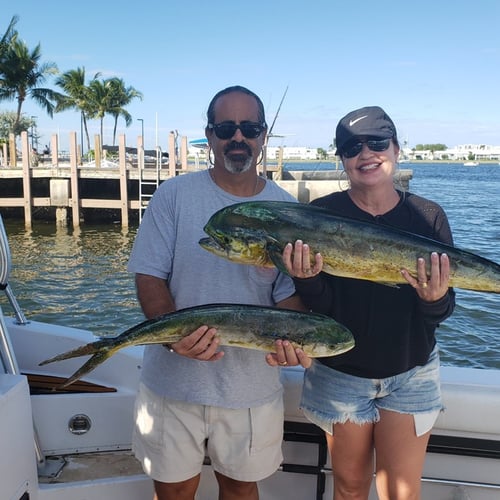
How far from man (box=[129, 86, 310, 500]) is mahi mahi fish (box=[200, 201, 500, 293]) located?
294 mm

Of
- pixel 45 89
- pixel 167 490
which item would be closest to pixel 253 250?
pixel 167 490

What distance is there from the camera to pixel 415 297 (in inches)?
93.3

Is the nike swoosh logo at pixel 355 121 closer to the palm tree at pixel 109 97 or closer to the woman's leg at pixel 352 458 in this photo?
the woman's leg at pixel 352 458

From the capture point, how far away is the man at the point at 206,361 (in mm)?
2381

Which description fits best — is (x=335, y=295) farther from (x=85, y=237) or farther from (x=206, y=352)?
(x=85, y=237)

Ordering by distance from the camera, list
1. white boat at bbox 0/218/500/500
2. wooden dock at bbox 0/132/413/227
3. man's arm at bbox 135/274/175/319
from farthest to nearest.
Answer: wooden dock at bbox 0/132/413/227, white boat at bbox 0/218/500/500, man's arm at bbox 135/274/175/319

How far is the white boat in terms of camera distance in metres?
2.49

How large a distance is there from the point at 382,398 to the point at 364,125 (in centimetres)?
128

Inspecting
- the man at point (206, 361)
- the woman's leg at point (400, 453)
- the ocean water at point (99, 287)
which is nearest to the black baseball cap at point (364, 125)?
the man at point (206, 361)

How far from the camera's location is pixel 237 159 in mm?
2418

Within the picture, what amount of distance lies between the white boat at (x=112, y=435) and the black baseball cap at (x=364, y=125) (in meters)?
1.43

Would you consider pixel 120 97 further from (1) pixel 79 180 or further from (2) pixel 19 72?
(1) pixel 79 180

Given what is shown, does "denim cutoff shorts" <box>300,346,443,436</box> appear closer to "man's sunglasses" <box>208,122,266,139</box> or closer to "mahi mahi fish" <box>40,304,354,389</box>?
"mahi mahi fish" <box>40,304,354,389</box>

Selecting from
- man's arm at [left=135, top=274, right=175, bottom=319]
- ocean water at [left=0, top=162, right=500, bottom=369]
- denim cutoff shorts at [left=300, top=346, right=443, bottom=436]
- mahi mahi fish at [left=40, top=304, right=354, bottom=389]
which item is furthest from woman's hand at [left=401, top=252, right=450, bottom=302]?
ocean water at [left=0, top=162, right=500, bottom=369]
